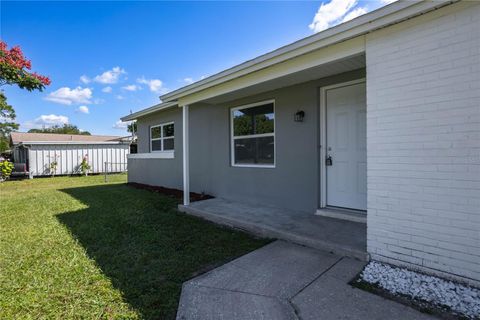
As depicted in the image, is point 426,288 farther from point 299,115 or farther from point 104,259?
point 104,259

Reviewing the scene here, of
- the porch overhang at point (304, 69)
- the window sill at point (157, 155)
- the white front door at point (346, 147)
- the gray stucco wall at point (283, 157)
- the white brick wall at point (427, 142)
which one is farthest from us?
the window sill at point (157, 155)

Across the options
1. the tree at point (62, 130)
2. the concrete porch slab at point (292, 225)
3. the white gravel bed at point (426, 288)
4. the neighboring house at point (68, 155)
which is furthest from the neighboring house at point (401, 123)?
the tree at point (62, 130)

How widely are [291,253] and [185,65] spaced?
899 cm

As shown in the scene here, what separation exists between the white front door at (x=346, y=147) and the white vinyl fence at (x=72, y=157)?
15316 millimetres

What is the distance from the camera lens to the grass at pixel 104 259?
7.22ft

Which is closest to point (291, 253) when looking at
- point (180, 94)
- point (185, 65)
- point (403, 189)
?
point (403, 189)

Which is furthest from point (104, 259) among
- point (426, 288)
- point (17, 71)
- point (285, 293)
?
point (17, 71)

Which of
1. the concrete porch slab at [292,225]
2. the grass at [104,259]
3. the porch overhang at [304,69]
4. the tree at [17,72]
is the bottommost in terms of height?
the grass at [104,259]

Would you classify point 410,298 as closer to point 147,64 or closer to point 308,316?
point 308,316

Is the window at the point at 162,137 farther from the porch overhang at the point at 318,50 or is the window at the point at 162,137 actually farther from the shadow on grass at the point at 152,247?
the porch overhang at the point at 318,50

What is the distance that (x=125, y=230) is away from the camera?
432 cm

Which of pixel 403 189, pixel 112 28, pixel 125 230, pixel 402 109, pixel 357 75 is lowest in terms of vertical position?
pixel 125 230

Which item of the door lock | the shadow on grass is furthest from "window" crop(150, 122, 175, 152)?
the door lock

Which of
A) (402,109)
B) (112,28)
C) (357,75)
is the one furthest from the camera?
(112,28)
